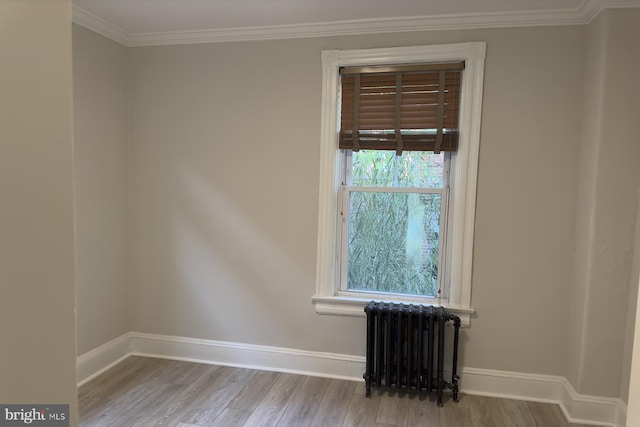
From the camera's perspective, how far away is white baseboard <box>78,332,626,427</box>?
2520 mm

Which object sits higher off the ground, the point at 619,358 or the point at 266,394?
the point at 619,358

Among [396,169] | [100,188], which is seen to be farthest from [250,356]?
[396,169]

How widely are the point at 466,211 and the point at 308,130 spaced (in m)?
1.28

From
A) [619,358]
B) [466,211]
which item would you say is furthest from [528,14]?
[619,358]

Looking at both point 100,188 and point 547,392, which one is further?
point 100,188

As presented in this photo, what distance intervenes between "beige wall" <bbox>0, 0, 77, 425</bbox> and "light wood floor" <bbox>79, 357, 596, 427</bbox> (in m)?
1.90

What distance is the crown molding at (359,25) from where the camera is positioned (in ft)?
8.34

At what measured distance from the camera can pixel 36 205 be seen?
2.58 ft

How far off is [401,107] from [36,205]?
8.07 ft

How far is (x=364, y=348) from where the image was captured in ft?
9.86

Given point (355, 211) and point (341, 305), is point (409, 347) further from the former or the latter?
point (355, 211)

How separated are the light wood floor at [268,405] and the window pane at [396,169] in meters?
1.50

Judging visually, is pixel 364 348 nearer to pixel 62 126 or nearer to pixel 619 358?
pixel 619 358
